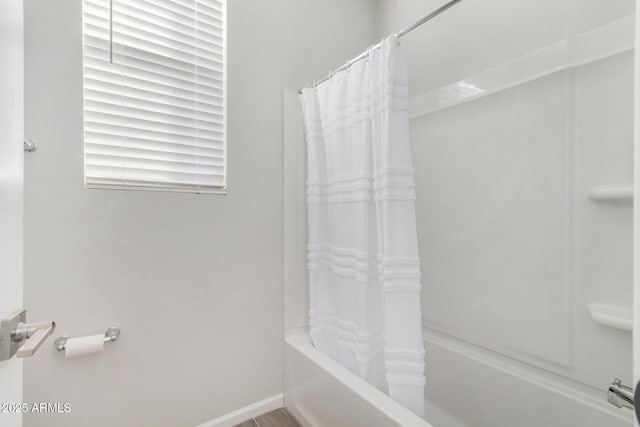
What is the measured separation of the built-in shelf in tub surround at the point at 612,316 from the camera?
0.99m

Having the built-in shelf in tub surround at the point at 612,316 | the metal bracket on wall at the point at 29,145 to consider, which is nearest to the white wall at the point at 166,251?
→ the metal bracket on wall at the point at 29,145

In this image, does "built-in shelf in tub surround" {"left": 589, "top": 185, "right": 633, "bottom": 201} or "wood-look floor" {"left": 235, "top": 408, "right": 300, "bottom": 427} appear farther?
"wood-look floor" {"left": 235, "top": 408, "right": 300, "bottom": 427}

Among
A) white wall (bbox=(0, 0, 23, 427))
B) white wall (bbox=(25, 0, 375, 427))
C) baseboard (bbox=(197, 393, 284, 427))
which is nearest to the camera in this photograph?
white wall (bbox=(0, 0, 23, 427))

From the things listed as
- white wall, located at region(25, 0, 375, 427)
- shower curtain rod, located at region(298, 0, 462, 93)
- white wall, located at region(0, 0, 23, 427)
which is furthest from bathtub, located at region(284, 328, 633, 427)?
shower curtain rod, located at region(298, 0, 462, 93)

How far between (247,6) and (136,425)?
79.5 inches

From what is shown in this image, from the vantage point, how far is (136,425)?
48.4 inches

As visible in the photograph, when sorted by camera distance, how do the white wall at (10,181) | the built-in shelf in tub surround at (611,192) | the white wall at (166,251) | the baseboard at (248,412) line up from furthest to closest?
the baseboard at (248,412), the white wall at (166,251), the built-in shelf in tub surround at (611,192), the white wall at (10,181)

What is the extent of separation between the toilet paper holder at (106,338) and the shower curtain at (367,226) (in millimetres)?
851

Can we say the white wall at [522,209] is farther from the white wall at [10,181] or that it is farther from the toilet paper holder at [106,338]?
the white wall at [10,181]

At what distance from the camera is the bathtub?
1.06 m

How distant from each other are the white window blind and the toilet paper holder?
0.58 metres

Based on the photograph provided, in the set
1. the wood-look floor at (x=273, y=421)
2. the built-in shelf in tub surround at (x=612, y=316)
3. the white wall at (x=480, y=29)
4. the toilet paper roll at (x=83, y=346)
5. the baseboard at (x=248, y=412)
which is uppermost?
the white wall at (x=480, y=29)

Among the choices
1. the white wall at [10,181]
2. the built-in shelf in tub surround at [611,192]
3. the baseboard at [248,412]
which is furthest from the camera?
the baseboard at [248,412]

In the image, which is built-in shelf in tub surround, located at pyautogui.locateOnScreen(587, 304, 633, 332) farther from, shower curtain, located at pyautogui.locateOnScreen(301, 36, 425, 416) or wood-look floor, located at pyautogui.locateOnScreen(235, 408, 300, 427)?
wood-look floor, located at pyautogui.locateOnScreen(235, 408, 300, 427)
